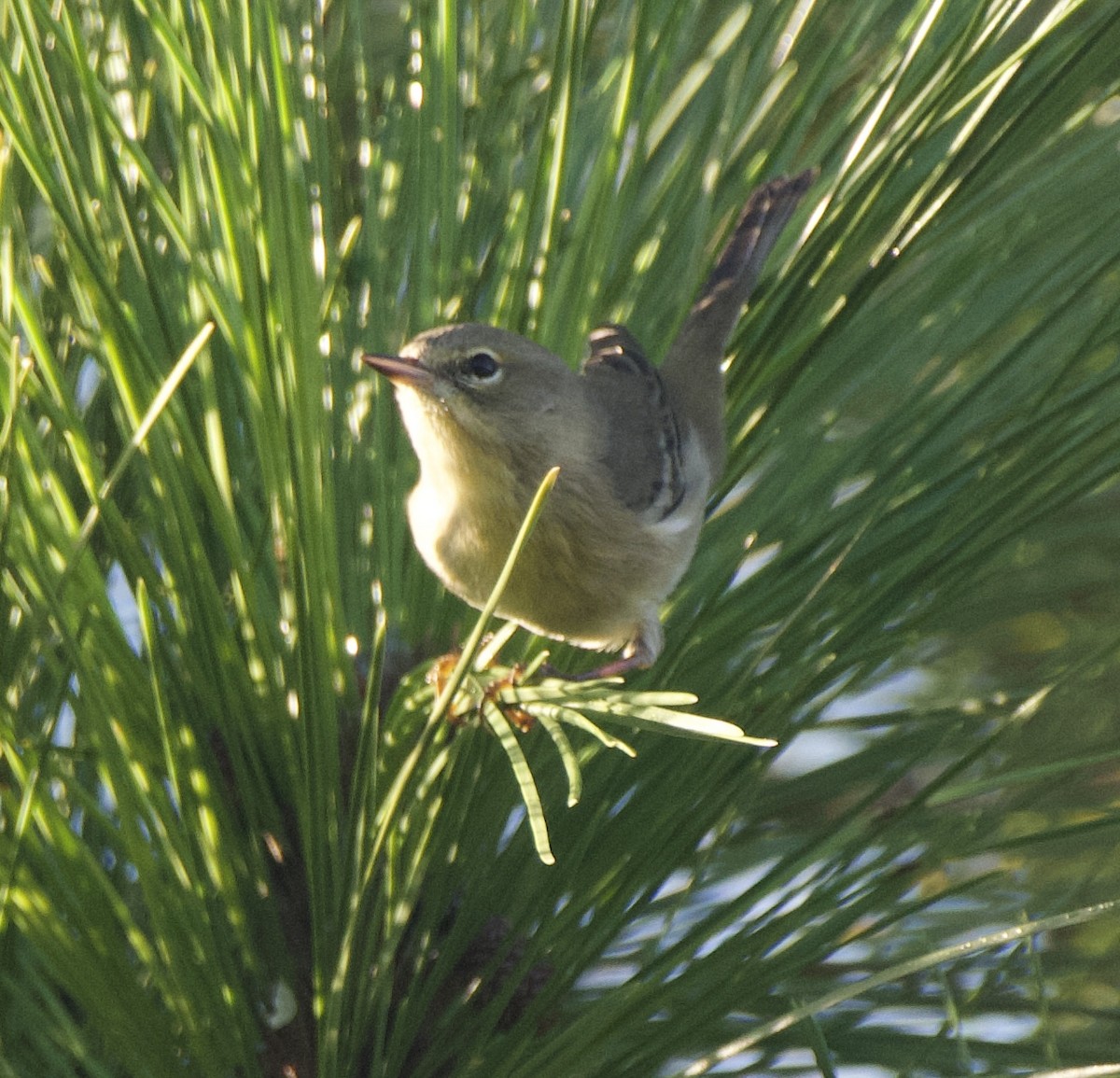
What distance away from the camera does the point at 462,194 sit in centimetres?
175

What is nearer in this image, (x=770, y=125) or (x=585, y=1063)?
(x=585, y=1063)

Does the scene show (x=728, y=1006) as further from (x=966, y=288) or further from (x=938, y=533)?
(x=966, y=288)

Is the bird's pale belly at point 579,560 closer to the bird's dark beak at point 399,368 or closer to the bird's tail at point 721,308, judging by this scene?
the bird's tail at point 721,308

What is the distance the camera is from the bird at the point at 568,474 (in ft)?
6.31

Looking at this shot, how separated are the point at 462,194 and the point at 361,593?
0.48 metres

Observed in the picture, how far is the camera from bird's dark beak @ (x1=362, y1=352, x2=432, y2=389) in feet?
5.25

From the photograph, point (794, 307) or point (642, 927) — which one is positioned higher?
point (794, 307)

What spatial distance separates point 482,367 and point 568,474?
0.31 m

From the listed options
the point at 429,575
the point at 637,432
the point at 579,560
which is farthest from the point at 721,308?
the point at 429,575

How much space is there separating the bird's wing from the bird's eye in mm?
293

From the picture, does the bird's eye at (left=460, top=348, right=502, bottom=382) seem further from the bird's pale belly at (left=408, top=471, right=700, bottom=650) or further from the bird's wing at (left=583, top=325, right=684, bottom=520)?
the bird's wing at (left=583, top=325, right=684, bottom=520)

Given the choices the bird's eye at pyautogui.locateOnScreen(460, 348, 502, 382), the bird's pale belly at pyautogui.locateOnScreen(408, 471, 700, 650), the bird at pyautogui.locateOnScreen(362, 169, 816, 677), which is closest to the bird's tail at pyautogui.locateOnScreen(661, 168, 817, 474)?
the bird at pyautogui.locateOnScreen(362, 169, 816, 677)

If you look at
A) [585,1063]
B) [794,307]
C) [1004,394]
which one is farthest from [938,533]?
[585,1063]

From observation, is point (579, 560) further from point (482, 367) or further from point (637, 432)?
point (637, 432)
